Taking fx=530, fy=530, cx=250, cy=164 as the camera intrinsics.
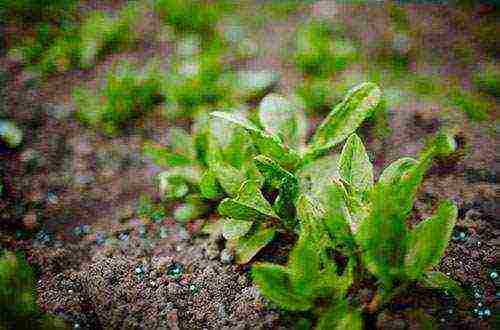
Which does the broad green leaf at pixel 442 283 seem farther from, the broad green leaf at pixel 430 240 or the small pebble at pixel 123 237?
the small pebble at pixel 123 237

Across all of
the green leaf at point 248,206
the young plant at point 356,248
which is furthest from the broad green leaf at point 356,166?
the green leaf at point 248,206

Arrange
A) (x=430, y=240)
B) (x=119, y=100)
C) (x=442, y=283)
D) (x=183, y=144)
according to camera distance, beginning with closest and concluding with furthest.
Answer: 1. (x=430, y=240)
2. (x=442, y=283)
3. (x=183, y=144)
4. (x=119, y=100)

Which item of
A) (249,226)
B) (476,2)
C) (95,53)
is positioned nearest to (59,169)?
(95,53)

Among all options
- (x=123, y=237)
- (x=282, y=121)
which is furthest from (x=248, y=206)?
(x=123, y=237)

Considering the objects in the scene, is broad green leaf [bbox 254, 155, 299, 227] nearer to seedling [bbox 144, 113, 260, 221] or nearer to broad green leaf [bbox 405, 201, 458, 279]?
seedling [bbox 144, 113, 260, 221]

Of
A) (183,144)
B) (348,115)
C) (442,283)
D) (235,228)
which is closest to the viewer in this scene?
(442,283)

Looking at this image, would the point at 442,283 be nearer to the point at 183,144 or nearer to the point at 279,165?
the point at 279,165

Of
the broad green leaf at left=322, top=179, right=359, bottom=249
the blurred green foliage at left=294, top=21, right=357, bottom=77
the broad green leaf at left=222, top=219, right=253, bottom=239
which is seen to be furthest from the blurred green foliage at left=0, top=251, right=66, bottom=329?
the blurred green foliage at left=294, top=21, right=357, bottom=77
